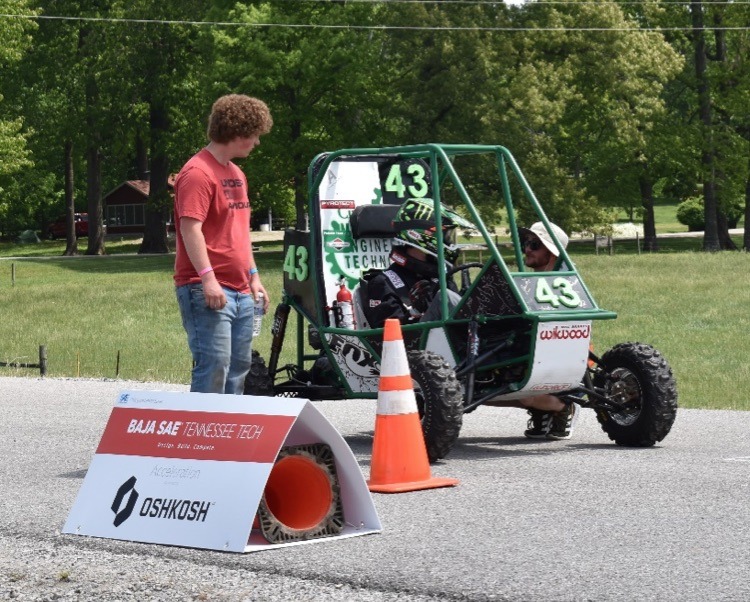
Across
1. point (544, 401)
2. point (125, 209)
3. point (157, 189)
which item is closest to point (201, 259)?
point (544, 401)

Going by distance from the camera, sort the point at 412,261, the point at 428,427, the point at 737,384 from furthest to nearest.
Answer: the point at 737,384 < the point at 412,261 < the point at 428,427

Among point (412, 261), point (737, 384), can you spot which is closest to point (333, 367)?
point (412, 261)

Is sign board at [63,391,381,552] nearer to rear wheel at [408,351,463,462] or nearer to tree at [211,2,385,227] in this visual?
rear wheel at [408,351,463,462]

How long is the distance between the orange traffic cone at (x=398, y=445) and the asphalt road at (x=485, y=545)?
14 cm

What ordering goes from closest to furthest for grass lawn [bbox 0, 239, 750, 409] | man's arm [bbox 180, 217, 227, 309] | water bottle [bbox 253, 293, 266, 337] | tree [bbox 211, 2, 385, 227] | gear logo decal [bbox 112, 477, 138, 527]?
Result: 1. gear logo decal [bbox 112, 477, 138, 527]
2. man's arm [bbox 180, 217, 227, 309]
3. water bottle [bbox 253, 293, 266, 337]
4. grass lawn [bbox 0, 239, 750, 409]
5. tree [bbox 211, 2, 385, 227]

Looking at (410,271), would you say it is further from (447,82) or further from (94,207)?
(94,207)

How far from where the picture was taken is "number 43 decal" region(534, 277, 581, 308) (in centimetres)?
950

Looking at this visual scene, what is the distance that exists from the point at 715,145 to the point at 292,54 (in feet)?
56.7

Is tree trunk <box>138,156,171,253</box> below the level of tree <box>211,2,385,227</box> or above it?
below

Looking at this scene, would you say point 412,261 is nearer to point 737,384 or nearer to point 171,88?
point 737,384

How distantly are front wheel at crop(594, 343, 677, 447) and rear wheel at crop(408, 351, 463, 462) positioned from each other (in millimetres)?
1288

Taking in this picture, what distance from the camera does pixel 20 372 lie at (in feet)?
59.7

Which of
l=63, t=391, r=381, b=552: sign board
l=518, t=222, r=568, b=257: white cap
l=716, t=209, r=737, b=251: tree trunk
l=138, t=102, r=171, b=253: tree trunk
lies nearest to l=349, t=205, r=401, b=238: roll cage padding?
l=518, t=222, r=568, b=257: white cap

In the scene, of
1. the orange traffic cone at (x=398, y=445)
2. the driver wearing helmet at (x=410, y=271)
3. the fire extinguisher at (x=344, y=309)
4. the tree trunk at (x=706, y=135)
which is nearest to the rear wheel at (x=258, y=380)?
the fire extinguisher at (x=344, y=309)
